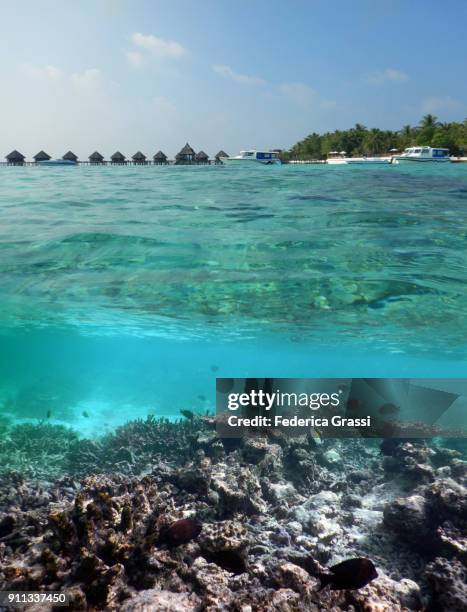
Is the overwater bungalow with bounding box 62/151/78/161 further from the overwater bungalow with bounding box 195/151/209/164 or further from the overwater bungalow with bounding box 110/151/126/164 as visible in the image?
the overwater bungalow with bounding box 195/151/209/164

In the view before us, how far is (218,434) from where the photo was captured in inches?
377

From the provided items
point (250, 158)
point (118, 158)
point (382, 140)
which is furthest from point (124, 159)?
point (382, 140)

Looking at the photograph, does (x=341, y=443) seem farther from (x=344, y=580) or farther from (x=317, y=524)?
(x=344, y=580)

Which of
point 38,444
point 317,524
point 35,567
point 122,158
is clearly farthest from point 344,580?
point 122,158

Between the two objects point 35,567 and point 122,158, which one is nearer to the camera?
point 35,567

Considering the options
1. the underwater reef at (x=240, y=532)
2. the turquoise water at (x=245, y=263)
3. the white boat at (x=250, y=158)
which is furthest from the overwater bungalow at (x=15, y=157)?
the underwater reef at (x=240, y=532)

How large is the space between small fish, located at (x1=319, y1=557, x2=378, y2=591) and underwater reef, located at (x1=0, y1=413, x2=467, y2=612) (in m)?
0.06

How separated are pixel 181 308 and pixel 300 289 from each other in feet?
13.6

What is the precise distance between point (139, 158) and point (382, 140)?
160ft

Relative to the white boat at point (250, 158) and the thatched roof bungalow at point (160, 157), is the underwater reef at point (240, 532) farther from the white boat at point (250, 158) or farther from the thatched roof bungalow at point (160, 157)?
the thatched roof bungalow at point (160, 157)

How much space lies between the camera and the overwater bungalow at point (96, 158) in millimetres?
62562

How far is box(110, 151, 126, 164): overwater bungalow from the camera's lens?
63744 millimetres

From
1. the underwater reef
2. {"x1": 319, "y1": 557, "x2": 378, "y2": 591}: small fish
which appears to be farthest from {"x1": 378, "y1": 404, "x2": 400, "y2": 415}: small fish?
{"x1": 319, "y1": 557, "x2": 378, "y2": 591}: small fish

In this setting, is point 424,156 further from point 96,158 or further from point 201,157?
point 96,158
